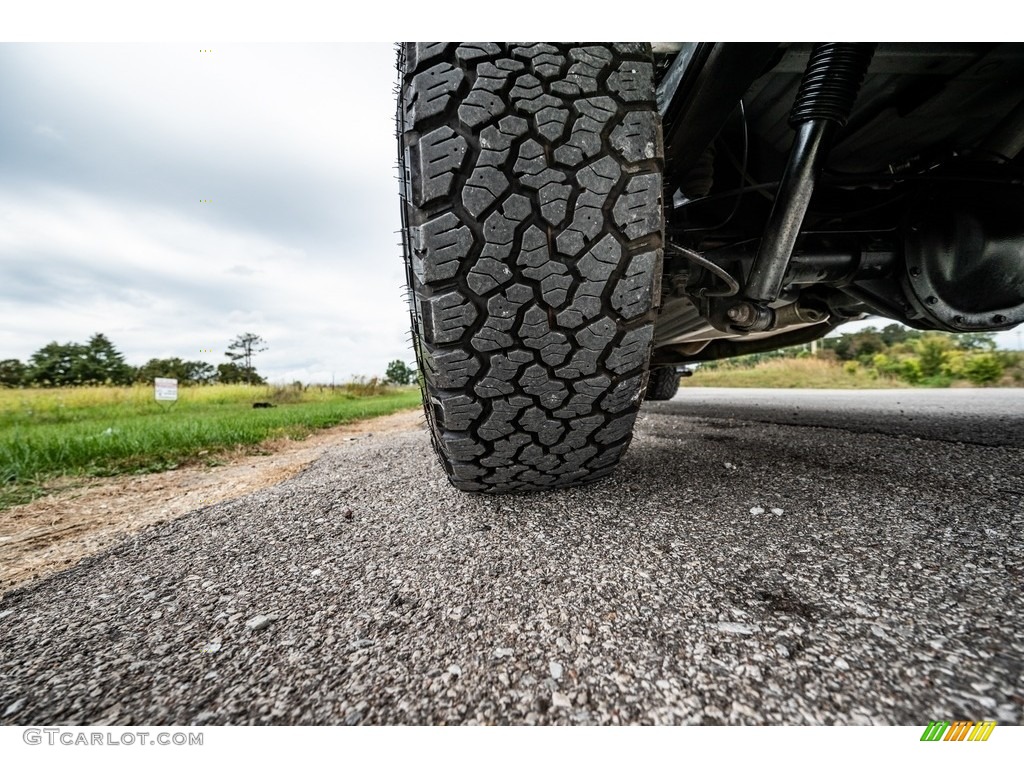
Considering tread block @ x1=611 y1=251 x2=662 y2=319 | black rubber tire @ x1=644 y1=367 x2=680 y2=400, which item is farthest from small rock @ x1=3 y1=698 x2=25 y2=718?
black rubber tire @ x1=644 y1=367 x2=680 y2=400

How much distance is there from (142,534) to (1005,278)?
7.46 feet

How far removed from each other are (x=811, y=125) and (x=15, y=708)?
4.70 feet

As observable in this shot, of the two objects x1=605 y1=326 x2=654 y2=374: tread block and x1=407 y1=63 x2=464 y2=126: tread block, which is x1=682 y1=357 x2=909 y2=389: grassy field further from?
x1=407 y1=63 x2=464 y2=126: tread block

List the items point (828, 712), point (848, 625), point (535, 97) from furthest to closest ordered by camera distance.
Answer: point (535, 97) → point (848, 625) → point (828, 712)

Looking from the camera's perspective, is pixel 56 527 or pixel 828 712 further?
pixel 56 527

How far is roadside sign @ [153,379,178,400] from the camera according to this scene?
594 cm

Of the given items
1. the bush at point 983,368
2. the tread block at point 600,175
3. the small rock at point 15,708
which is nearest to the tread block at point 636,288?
the tread block at point 600,175

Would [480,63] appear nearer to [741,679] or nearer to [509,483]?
[509,483]

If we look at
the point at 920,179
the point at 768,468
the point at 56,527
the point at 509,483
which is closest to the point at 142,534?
the point at 56,527

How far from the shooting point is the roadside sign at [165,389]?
19.5 ft

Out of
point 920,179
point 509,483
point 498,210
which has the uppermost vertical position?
point 920,179

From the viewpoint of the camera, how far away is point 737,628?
0.53 meters

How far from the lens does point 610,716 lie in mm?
423

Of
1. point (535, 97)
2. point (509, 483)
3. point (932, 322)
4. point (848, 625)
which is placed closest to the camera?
point (848, 625)
